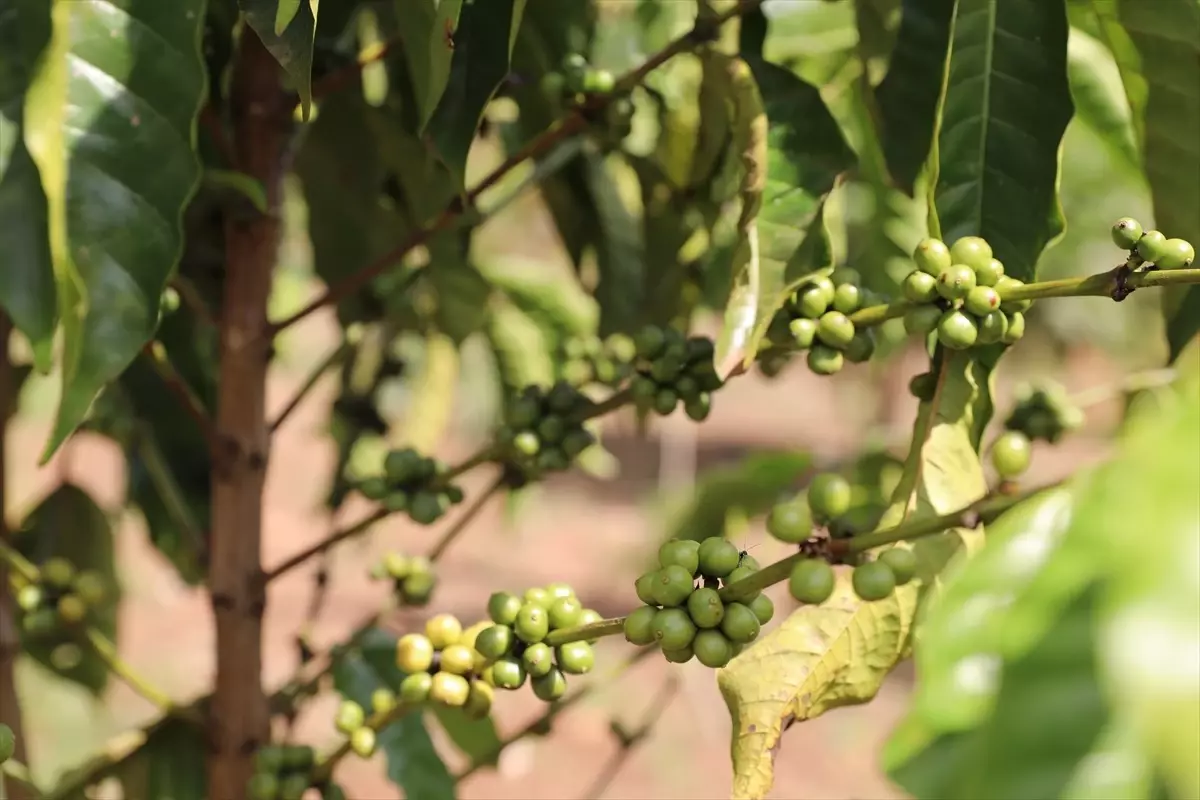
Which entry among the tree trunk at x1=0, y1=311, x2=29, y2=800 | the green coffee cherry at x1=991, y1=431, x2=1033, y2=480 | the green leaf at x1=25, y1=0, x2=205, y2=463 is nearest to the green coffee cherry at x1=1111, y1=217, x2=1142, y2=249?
the green coffee cherry at x1=991, y1=431, x2=1033, y2=480

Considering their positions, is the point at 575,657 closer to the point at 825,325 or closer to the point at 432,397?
the point at 825,325

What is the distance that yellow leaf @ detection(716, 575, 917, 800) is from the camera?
453 millimetres

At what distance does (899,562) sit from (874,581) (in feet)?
0.06

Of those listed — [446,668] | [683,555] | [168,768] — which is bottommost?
[168,768]

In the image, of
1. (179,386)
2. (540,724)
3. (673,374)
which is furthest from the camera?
(540,724)

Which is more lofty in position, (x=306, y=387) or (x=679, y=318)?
(x=306, y=387)

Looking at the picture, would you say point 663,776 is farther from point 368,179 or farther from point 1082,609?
point 1082,609

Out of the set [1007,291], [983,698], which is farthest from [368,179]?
[983,698]

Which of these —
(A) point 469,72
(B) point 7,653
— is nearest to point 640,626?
(A) point 469,72

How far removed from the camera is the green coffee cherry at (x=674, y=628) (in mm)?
433

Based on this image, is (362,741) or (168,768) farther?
(168,768)

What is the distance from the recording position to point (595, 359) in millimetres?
937

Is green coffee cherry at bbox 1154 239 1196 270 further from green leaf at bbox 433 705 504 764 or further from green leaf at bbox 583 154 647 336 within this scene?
green leaf at bbox 433 705 504 764

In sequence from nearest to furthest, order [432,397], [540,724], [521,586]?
1. [540,724]
2. [432,397]
3. [521,586]
